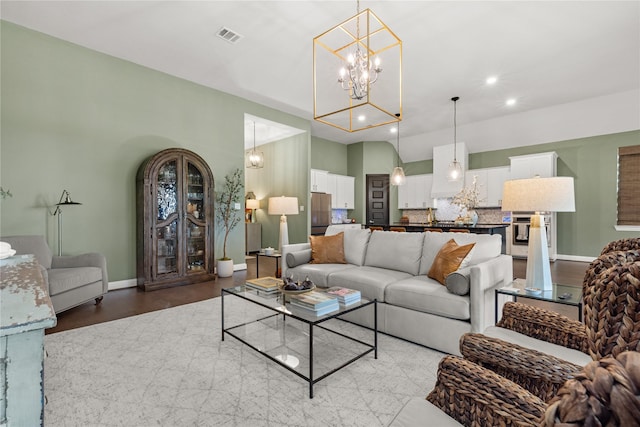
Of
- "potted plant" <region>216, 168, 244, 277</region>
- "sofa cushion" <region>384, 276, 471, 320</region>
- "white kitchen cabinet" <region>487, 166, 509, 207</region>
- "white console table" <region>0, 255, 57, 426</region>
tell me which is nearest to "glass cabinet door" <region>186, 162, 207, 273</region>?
"potted plant" <region>216, 168, 244, 277</region>

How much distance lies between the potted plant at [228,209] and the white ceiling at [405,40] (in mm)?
1565

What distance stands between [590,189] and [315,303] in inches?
288

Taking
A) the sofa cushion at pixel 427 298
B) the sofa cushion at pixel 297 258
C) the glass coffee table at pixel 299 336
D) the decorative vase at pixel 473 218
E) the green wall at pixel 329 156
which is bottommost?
the glass coffee table at pixel 299 336

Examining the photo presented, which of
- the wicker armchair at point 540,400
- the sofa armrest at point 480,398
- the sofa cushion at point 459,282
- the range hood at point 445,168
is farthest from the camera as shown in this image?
the range hood at point 445,168

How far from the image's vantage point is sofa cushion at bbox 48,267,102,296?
294 centimetres

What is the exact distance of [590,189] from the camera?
6.45 metres

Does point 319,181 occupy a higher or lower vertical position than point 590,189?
higher

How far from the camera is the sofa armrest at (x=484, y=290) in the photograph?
2189 millimetres

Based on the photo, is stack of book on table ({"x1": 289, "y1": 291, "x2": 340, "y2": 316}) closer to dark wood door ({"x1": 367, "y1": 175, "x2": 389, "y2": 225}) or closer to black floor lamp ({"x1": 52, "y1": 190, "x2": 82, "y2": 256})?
black floor lamp ({"x1": 52, "y1": 190, "x2": 82, "y2": 256})

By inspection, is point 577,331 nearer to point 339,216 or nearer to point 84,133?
point 84,133

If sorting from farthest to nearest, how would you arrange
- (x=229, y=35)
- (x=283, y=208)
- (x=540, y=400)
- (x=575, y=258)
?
(x=575, y=258) → (x=283, y=208) → (x=229, y=35) → (x=540, y=400)

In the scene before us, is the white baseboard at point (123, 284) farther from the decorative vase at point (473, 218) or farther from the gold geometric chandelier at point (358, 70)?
the decorative vase at point (473, 218)

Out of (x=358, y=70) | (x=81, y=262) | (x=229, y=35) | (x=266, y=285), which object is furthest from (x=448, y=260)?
(x=81, y=262)

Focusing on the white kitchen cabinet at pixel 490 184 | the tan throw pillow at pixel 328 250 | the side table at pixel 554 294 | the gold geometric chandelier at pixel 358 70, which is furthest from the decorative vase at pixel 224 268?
the white kitchen cabinet at pixel 490 184
